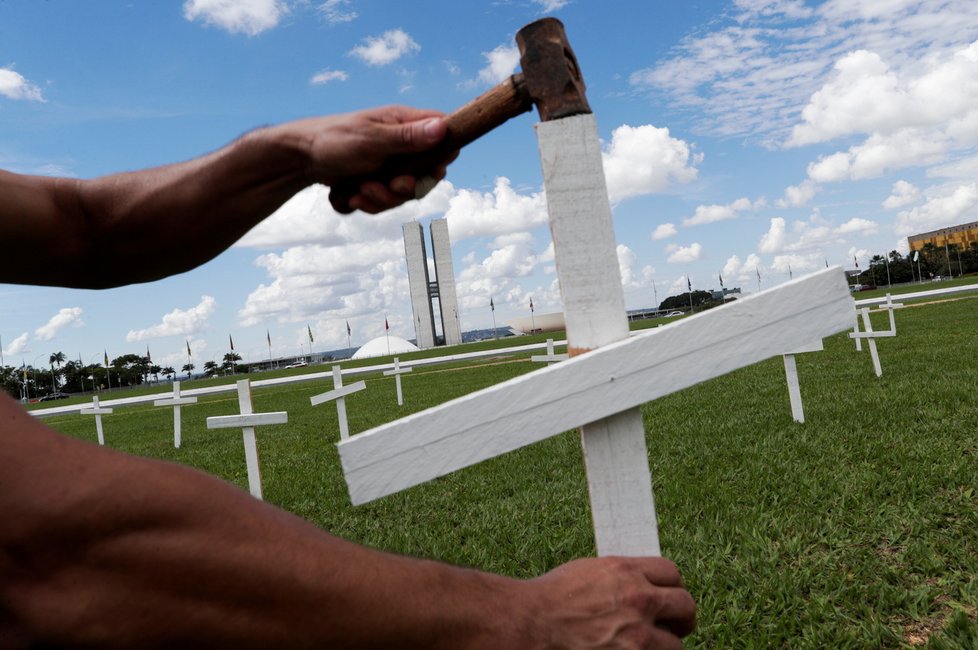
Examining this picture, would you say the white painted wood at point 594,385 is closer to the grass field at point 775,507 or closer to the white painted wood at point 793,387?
the grass field at point 775,507

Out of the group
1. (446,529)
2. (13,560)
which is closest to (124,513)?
(13,560)

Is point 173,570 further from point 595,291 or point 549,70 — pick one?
point 549,70

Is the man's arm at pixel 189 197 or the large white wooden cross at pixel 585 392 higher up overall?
the man's arm at pixel 189 197

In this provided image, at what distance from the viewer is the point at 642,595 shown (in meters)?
1.03

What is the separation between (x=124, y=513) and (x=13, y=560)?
0.11m

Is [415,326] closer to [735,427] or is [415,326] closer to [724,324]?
[735,427]

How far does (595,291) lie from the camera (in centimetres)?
120

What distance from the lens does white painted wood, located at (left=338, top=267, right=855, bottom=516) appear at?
3.67 ft

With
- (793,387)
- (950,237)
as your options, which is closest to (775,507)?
(793,387)

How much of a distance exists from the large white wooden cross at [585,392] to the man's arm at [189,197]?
0.96 ft

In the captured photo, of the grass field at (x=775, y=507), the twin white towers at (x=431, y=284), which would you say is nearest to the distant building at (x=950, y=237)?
the twin white towers at (x=431, y=284)

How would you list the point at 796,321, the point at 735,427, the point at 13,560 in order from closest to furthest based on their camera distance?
1. the point at 13,560
2. the point at 796,321
3. the point at 735,427

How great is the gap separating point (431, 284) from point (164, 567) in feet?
270

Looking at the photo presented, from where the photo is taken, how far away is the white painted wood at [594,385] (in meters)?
1.12
